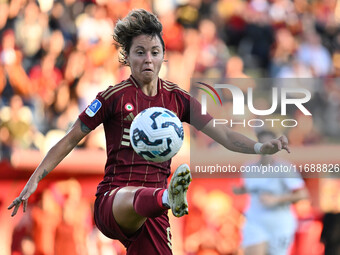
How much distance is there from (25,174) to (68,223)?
79 cm

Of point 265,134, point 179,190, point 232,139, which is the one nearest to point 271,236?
point 265,134

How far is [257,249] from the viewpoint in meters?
8.16

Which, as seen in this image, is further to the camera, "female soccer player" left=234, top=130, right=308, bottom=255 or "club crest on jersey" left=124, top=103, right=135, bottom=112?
"female soccer player" left=234, top=130, right=308, bottom=255

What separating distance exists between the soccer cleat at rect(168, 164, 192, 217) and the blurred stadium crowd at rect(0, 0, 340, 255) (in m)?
4.98

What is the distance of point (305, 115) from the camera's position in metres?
10.0

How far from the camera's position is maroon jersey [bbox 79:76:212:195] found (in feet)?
17.0

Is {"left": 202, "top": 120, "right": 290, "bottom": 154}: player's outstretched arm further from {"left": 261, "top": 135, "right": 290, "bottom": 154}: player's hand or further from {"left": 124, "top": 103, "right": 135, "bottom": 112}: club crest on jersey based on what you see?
{"left": 124, "top": 103, "right": 135, "bottom": 112}: club crest on jersey

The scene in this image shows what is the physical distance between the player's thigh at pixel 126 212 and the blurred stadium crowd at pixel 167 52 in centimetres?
435

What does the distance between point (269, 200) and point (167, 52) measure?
4070 mm

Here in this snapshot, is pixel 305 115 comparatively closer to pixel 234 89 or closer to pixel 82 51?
pixel 234 89

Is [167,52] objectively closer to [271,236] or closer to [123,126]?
[271,236]

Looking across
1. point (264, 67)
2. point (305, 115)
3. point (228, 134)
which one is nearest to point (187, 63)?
point (264, 67)

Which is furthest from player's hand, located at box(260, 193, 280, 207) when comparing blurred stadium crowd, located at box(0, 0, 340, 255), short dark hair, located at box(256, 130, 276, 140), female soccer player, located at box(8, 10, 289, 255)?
female soccer player, located at box(8, 10, 289, 255)

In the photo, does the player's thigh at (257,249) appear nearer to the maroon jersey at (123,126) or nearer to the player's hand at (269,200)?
the player's hand at (269,200)
